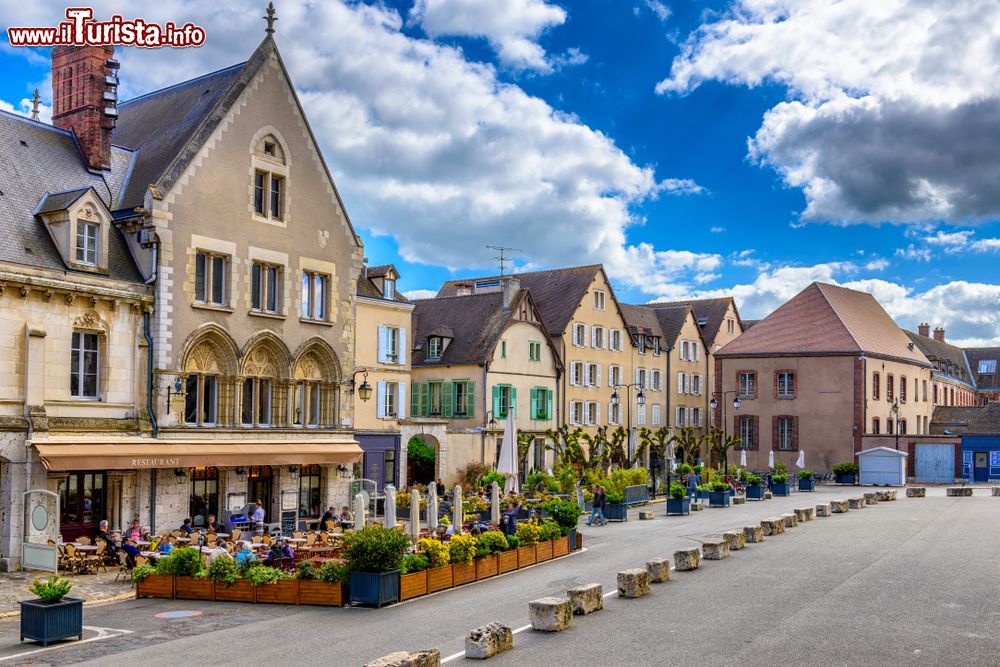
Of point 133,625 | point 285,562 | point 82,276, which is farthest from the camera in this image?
point 82,276

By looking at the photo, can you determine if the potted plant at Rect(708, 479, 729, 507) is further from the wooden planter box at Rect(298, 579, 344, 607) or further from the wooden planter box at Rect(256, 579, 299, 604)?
the wooden planter box at Rect(256, 579, 299, 604)

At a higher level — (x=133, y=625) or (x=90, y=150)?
(x=90, y=150)

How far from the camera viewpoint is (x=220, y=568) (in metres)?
20.2

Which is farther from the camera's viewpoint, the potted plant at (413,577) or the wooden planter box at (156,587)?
the wooden planter box at (156,587)

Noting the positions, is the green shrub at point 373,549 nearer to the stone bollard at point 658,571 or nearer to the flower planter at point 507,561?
the flower planter at point 507,561

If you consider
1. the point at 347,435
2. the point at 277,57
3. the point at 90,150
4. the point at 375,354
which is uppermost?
the point at 277,57

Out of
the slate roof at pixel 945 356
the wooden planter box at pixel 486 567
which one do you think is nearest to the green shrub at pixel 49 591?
the wooden planter box at pixel 486 567

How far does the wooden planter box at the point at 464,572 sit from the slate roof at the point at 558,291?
3389cm

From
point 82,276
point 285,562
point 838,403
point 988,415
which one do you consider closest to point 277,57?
point 82,276

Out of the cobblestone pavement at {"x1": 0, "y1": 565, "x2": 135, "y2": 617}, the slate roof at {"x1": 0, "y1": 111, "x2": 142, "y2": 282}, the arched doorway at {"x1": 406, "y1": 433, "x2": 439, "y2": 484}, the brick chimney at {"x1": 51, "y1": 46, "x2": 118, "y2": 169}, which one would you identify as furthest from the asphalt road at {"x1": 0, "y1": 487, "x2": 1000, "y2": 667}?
the arched doorway at {"x1": 406, "y1": 433, "x2": 439, "y2": 484}

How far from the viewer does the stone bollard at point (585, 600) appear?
18203 mm

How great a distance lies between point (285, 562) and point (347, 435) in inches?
495

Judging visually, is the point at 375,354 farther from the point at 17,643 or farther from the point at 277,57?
the point at 17,643

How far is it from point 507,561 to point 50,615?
10928 mm
